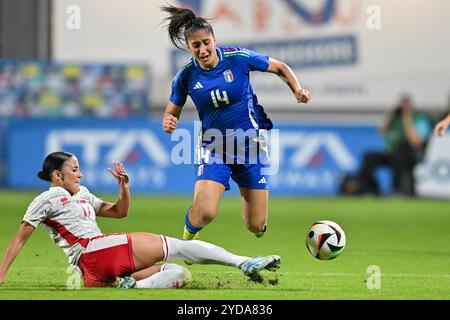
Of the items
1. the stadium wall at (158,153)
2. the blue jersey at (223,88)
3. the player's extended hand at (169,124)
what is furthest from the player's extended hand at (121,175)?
the stadium wall at (158,153)

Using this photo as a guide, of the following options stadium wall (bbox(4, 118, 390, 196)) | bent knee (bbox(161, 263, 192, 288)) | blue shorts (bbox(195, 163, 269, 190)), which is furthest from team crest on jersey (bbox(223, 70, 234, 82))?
stadium wall (bbox(4, 118, 390, 196))

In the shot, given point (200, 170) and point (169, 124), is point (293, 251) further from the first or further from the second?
point (169, 124)

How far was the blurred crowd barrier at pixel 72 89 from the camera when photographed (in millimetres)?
21234

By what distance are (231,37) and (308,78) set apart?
6.54ft

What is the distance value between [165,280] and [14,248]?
111 centimetres

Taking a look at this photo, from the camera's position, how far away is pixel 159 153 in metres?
18.9

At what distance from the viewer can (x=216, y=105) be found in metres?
8.98

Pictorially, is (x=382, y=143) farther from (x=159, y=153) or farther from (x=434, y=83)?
(x=434, y=83)

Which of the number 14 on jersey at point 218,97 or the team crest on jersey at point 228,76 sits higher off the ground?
the team crest on jersey at point 228,76

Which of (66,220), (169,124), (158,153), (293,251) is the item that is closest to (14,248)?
(66,220)

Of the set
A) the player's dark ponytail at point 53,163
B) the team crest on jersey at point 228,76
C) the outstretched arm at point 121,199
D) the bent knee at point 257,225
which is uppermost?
the team crest on jersey at point 228,76

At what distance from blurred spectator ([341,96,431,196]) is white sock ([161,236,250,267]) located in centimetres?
1157

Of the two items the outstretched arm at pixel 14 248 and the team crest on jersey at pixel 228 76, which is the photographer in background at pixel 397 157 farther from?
the outstretched arm at pixel 14 248
